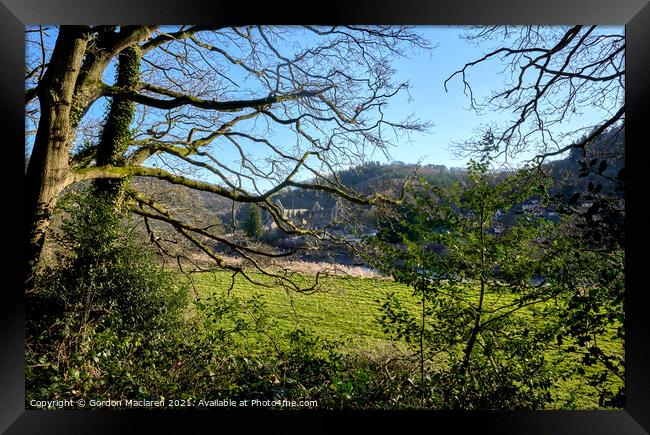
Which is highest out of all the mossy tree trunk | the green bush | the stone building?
the mossy tree trunk

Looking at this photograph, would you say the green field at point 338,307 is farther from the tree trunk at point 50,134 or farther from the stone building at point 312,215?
the tree trunk at point 50,134

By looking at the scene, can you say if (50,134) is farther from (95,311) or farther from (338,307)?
(338,307)

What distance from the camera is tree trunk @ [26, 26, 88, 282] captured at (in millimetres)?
2656

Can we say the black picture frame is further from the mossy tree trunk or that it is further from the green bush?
the mossy tree trunk

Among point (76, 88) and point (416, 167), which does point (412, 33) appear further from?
point (76, 88)

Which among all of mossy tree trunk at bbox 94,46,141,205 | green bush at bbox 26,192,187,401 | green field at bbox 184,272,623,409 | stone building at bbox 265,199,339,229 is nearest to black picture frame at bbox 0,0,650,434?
green bush at bbox 26,192,187,401

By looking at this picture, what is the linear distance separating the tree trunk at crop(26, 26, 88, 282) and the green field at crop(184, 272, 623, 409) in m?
1.33

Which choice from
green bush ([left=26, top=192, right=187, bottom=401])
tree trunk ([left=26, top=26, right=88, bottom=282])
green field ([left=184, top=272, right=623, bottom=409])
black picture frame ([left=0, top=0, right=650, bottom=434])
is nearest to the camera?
black picture frame ([left=0, top=0, right=650, bottom=434])
